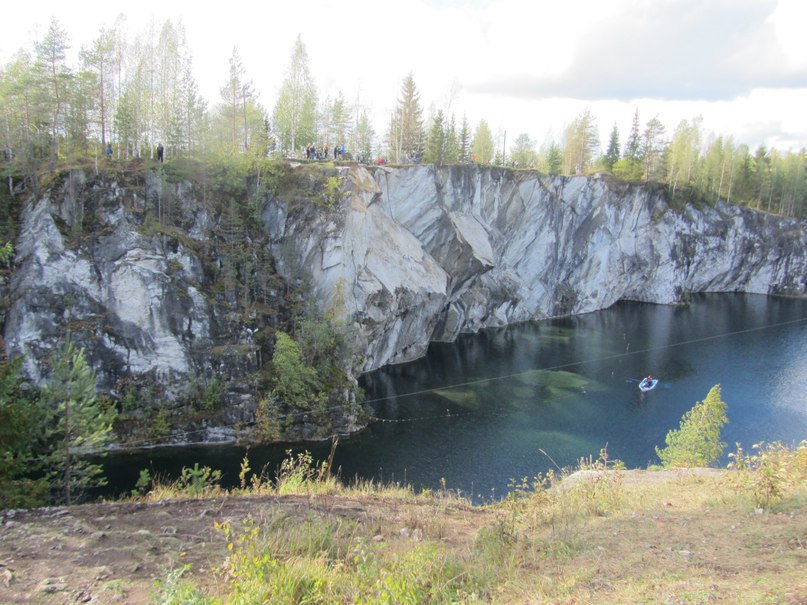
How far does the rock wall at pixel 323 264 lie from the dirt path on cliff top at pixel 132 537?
20.8 metres

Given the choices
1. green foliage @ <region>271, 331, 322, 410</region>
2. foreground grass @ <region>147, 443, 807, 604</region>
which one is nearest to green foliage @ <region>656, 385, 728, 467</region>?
foreground grass @ <region>147, 443, 807, 604</region>

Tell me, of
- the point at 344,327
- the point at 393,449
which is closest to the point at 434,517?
the point at 393,449

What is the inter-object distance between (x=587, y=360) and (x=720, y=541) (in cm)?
3823

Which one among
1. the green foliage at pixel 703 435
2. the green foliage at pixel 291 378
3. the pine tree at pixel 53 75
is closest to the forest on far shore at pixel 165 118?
the pine tree at pixel 53 75

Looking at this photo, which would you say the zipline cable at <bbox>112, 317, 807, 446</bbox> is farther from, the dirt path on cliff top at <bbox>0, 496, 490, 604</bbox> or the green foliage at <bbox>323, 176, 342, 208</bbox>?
the dirt path on cliff top at <bbox>0, 496, 490, 604</bbox>

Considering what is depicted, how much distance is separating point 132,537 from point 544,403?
29927mm

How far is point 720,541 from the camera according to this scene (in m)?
7.27

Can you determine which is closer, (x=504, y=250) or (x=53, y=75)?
(x=53, y=75)

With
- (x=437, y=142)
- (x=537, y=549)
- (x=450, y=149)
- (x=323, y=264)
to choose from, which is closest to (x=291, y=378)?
(x=323, y=264)

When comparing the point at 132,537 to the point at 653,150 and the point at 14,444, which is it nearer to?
the point at 14,444

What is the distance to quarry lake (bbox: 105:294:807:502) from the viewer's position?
2514 cm

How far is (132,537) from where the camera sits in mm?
7074

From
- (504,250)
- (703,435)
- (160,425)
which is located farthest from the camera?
(504,250)

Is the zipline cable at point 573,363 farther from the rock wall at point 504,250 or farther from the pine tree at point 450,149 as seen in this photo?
the pine tree at point 450,149
